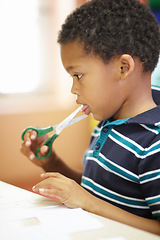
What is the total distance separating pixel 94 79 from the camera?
2.31ft

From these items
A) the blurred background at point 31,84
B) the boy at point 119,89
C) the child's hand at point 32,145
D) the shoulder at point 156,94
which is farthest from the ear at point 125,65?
the blurred background at point 31,84

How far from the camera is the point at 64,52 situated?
723 mm

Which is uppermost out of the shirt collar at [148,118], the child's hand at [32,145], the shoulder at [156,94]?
the shoulder at [156,94]

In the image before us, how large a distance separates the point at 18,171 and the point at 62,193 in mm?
1779

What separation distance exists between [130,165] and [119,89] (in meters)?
0.17

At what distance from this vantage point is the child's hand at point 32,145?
0.83 m

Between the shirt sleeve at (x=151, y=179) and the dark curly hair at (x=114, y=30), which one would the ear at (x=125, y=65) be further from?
the shirt sleeve at (x=151, y=179)

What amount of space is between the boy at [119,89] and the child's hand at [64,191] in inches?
2.6

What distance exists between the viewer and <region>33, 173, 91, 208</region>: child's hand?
554 mm

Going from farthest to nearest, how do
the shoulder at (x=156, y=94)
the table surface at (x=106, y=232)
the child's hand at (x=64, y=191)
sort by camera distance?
the shoulder at (x=156, y=94) < the child's hand at (x=64, y=191) < the table surface at (x=106, y=232)

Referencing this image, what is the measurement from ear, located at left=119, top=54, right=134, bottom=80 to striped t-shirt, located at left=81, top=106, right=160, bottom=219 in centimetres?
9

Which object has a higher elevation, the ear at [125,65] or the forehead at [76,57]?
the forehead at [76,57]

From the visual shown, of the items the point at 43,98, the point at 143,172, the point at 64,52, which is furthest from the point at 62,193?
the point at 43,98

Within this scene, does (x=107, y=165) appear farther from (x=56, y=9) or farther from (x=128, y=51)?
(x=56, y=9)
